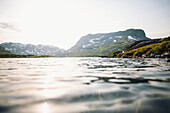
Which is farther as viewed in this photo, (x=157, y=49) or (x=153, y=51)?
(x=153, y=51)

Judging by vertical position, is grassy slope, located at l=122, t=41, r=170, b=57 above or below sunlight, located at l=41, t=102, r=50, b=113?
above

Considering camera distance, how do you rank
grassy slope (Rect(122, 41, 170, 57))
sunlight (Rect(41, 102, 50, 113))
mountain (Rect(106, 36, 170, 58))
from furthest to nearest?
grassy slope (Rect(122, 41, 170, 57)), mountain (Rect(106, 36, 170, 58)), sunlight (Rect(41, 102, 50, 113))

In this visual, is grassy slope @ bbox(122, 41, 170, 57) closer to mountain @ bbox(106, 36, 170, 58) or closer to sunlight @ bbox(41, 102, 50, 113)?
mountain @ bbox(106, 36, 170, 58)

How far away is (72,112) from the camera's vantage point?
419cm

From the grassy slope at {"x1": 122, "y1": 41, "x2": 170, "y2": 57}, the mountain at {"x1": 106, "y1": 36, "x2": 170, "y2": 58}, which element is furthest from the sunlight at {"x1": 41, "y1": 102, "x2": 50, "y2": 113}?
the grassy slope at {"x1": 122, "y1": 41, "x2": 170, "y2": 57}

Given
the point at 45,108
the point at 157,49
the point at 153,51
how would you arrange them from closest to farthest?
1. the point at 45,108
2. the point at 157,49
3. the point at 153,51

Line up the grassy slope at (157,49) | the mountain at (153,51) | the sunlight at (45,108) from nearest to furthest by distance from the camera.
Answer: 1. the sunlight at (45,108)
2. the mountain at (153,51)
3. the grassy slope at (157,49)

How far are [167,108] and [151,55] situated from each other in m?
111

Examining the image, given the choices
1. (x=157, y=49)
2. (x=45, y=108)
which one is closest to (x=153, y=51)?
(x=157, y=49)

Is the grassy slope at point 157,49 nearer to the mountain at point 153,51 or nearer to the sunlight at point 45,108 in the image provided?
the mountain at point 153,51

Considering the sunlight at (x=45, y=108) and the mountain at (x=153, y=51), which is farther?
the mountain at (x=153, y=51)

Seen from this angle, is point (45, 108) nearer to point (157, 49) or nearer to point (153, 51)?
point (153, 51)

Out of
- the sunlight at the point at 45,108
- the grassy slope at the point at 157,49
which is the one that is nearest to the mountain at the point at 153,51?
the grassy slope at the point at 157,49

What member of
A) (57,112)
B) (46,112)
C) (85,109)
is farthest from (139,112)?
(46,112)
